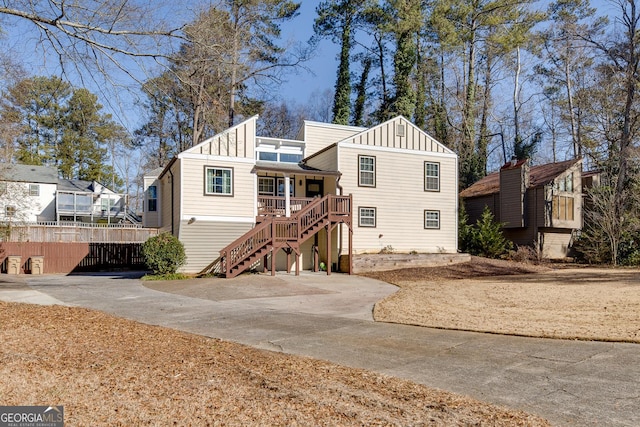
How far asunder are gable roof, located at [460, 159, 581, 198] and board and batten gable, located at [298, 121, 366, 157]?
34.2 ft

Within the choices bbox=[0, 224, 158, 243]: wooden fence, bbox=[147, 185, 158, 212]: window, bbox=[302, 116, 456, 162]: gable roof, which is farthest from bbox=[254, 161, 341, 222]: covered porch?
bbox=[0, 224, 158, 243]: wooden fence

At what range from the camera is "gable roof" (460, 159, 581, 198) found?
26750 millimetres

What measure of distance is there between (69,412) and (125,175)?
4951 centimetres

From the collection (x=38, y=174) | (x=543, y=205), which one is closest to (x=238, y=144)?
(x=543, y=205)

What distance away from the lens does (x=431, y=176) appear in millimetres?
23031

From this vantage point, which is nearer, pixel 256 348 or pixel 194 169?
pixel 256 348

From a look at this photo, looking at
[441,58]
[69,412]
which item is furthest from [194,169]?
[441,58]

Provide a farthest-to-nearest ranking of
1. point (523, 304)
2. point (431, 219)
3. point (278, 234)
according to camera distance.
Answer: point (431, 219), point (278, 234), point (523, 304)

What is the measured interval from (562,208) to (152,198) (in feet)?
74.8

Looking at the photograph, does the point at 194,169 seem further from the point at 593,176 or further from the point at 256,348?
the point at 593,176

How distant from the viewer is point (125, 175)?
49219mm

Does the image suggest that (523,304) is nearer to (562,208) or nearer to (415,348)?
(415,348)

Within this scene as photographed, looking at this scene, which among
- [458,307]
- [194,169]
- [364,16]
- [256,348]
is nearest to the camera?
[256,348]

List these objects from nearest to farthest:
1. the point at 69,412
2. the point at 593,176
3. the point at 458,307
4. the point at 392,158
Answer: the point at 69,412 → the point at 458,307 → the point at 392,158 → the point at 593,176
